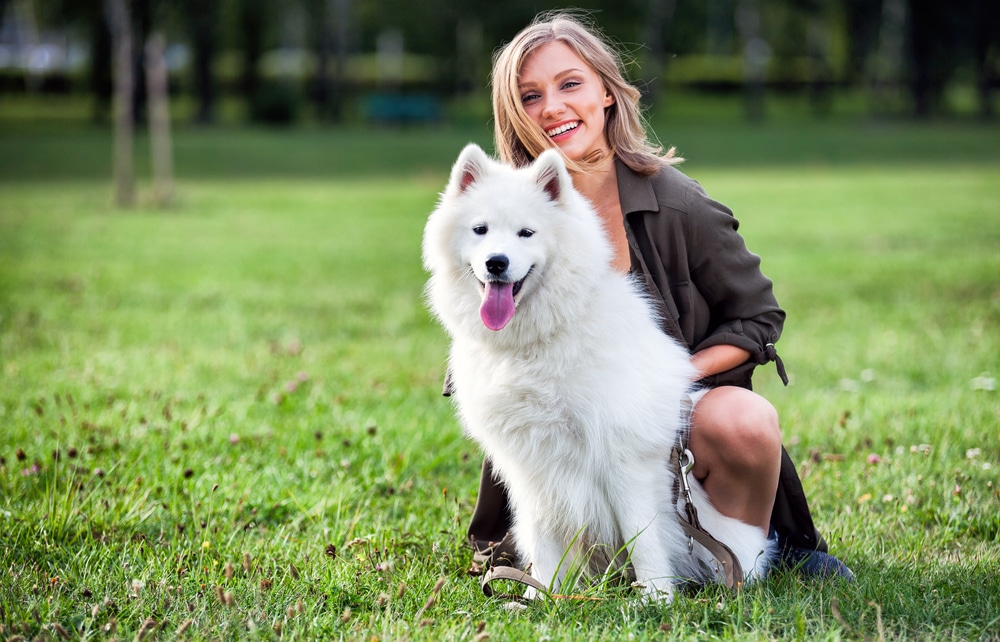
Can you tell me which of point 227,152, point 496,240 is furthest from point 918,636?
point 227,152

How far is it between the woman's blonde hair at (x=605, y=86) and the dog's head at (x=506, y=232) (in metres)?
0.36

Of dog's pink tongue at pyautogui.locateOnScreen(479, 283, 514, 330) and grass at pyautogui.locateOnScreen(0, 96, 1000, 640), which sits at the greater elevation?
dog's pink tongue at pyautogui.locateOnScreen(479, 283, 514, 330)

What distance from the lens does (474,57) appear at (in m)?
44.6

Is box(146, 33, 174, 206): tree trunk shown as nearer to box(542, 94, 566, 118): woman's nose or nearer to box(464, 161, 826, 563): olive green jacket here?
box(542, 94, 566, 118): woman's nose

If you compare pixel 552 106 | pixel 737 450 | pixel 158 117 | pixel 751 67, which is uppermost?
pixel 751 67

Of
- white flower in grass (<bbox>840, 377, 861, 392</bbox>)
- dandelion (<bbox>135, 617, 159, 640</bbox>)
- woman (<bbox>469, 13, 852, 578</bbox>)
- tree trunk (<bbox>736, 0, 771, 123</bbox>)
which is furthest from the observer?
tree trunk (<bbox>736, 0, 771, 123</bbox>)

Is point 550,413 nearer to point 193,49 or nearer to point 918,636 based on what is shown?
point 918,636

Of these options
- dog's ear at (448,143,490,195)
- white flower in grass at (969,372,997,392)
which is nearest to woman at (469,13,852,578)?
dog's ear at (448,143,490,195)

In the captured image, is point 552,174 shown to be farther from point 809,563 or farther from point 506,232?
point 809,563

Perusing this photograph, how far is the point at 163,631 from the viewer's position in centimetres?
293

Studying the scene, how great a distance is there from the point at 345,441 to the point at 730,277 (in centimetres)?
229

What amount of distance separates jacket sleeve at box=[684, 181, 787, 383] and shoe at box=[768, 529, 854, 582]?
0.71m

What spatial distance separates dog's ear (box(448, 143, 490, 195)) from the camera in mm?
3162

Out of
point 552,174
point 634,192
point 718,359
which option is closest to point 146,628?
point 552,174
